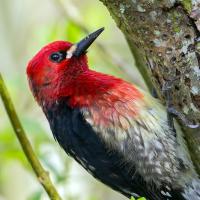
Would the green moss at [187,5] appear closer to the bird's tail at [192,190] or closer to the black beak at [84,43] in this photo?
the black beak at [84,43]

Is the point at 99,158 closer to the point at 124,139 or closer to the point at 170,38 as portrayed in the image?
the point at 124,139

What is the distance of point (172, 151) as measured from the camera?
3.98 metres

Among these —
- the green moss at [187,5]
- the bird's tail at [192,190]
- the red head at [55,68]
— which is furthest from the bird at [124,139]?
the green moss at [187,5]

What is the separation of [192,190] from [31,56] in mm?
3299

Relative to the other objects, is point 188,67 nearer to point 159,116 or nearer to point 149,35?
point 149,35

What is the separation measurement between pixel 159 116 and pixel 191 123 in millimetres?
526

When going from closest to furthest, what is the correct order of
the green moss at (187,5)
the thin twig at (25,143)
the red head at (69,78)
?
the green moss at (187,5)
the thin twig at (25,143)
the red head at (69,78)

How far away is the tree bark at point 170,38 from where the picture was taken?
3165mm

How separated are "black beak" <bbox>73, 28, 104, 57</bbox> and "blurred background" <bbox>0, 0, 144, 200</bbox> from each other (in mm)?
583

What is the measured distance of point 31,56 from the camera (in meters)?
6.87

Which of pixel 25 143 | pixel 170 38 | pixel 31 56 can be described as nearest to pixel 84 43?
pixel 25 143

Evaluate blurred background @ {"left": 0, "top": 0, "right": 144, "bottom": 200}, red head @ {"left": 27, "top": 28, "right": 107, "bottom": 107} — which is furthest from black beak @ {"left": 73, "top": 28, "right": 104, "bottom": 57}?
blurred background @ {"left": 0, "top": 0, "right": 144, "bottom": 200}

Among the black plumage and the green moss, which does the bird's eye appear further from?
the green moss

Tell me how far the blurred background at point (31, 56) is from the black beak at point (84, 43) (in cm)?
58
